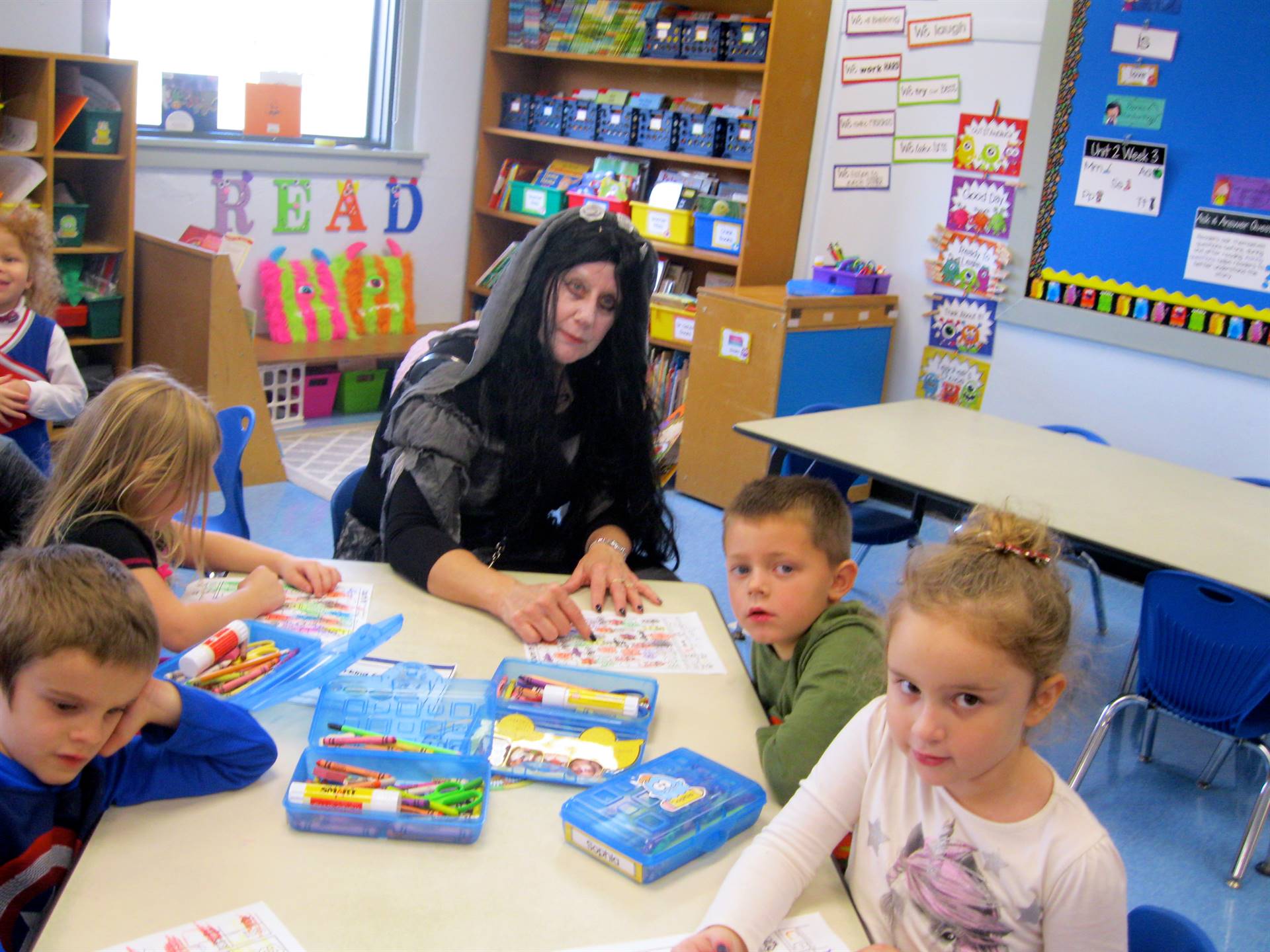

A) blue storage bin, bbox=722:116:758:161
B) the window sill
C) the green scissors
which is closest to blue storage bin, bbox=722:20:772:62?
blue storage bin, bbox=722:116:758:161

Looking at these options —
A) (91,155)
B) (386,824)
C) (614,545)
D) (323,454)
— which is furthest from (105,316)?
(386,824)

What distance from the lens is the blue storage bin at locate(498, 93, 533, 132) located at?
573cm

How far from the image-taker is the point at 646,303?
2150 mm

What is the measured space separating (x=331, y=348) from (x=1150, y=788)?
3.80m

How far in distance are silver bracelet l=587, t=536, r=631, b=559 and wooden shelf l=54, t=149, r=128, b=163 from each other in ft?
9.74

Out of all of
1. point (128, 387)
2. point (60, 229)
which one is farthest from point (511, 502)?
point (60, 229)

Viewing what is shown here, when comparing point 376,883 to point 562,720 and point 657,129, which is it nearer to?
point 562,720

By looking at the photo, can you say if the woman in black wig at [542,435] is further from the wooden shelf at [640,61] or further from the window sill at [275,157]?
the window sill at [275,157]

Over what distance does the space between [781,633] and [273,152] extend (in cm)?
433

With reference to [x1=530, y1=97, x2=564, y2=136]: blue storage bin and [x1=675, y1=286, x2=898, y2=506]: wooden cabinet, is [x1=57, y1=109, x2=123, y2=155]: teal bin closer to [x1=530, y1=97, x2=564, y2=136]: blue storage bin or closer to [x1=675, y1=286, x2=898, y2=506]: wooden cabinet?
[x1=530, y1=97, x2=564, y2=136]: blue storage bin

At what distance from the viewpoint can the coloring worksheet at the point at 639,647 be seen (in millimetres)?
1651

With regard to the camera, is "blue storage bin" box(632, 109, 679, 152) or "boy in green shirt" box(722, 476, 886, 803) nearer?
"boy in green shirt" box(722, 476, 886, 803)

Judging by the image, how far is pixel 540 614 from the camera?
1706 mm

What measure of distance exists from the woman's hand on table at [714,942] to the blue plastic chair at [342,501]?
1.34 meters
